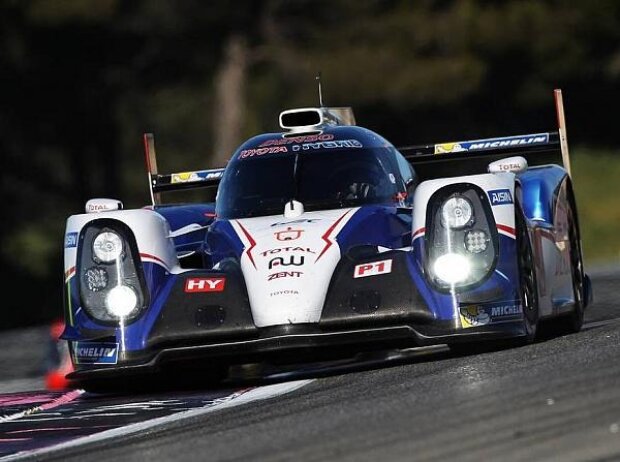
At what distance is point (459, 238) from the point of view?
702 cm

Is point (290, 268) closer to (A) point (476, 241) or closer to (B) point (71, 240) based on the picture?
(A) point (476, 241)

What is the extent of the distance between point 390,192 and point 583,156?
89.1 feet

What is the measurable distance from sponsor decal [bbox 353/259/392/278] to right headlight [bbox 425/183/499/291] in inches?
7.0

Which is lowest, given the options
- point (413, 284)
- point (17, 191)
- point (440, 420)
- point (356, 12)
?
point (440, 420)

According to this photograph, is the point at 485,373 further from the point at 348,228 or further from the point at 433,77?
the point at 433,77

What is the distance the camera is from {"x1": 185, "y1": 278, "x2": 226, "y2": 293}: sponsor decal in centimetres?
702

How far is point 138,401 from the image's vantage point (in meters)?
7.03

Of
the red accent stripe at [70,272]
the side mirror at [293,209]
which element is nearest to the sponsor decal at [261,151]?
the side mirror at [293,209]

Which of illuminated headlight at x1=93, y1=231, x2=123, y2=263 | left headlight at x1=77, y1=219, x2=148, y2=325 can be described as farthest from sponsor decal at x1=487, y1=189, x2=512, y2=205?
illuminated headlight at x1=93, y1=231, x2=123, y2=263

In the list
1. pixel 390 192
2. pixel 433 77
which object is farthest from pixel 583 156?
pixel 390 192

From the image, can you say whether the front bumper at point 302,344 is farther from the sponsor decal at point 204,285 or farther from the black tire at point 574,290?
the black tire at point 574,290

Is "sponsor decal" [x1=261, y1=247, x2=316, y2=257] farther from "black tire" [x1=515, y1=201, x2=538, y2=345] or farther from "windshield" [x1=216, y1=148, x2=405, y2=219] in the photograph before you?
"black tire" [x1=515, y1=201, x2=538, y2=345]

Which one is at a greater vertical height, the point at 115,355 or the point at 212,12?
the point at 212,12

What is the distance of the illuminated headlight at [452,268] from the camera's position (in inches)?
272
